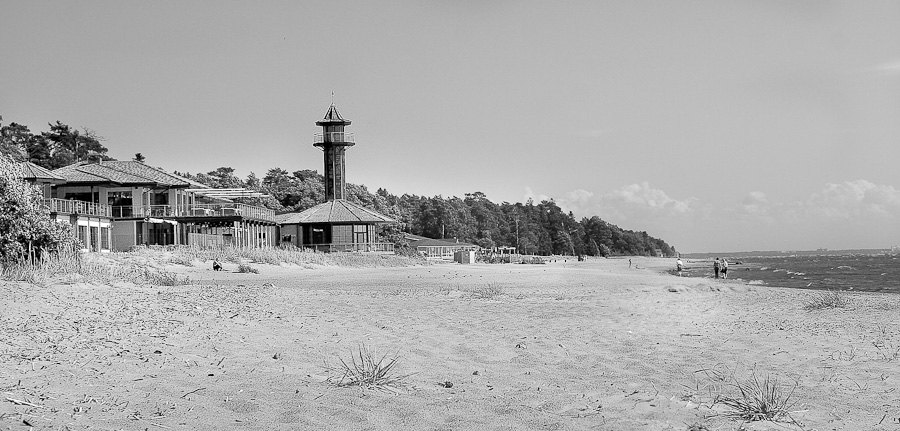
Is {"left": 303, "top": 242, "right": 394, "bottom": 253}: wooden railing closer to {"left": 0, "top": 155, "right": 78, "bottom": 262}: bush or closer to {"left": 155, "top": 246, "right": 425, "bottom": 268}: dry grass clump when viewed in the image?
{"left": 155, "top": 246, "right": 425, "bottom": 268}: dry grass clump

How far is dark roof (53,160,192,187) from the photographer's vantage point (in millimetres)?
46006

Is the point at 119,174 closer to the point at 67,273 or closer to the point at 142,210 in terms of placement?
the point at 142,210

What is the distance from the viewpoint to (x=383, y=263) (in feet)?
A: 151

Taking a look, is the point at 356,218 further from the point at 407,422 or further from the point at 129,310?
the point at 407,422

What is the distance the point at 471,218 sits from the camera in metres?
119

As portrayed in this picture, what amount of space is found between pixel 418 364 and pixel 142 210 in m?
43.2

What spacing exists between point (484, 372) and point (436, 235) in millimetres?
94987

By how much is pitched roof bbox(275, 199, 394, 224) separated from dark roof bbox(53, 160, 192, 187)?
27.4 ft

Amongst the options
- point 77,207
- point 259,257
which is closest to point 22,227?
point 259,257

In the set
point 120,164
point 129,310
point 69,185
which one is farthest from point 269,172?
point 129,310

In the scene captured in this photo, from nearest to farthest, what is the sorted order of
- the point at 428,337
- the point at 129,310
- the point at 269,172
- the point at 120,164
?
1. the point at 428,337
2. the point at 129,310
3. the point at 120,164
4. the point at 269,172

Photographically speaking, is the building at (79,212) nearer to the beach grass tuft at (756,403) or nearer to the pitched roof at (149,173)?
the pitched roof at (149,173)

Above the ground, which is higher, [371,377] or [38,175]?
[38,175]

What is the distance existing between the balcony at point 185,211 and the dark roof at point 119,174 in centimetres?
164
